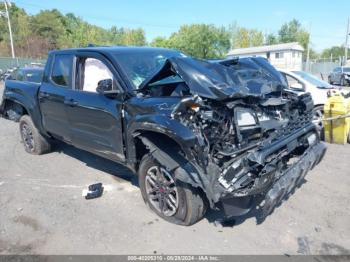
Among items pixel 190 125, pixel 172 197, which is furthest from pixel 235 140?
pixel 172 197

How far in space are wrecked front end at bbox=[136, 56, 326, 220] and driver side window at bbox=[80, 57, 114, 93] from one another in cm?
103

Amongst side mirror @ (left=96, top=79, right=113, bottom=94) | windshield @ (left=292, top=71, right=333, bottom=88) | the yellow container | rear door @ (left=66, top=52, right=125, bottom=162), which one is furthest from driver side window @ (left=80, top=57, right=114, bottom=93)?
windshield @ (left=292, top=71, right=333, bottom=88)

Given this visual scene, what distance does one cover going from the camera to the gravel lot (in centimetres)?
353

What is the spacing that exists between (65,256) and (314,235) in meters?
2.57

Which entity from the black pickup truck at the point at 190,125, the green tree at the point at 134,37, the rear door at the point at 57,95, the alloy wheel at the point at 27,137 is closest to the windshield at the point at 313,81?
the black pickup truck at the point at 190,125

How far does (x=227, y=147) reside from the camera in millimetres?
3482

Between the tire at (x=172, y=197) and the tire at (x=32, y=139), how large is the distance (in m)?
3.29

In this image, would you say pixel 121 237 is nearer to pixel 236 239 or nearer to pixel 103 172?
pixel 236 239

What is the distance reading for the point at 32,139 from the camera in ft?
22.3

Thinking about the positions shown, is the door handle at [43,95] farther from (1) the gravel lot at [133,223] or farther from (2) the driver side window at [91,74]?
(1) the gravel lot at [133,223]

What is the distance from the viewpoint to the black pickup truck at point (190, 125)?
341 cm

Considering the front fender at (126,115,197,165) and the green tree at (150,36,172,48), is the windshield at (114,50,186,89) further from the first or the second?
the green tree at (150,36,172,48)

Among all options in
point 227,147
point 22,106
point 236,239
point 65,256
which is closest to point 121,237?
point 65,256

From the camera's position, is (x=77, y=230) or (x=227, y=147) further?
(x=77, y=230)
